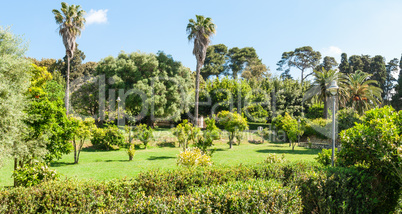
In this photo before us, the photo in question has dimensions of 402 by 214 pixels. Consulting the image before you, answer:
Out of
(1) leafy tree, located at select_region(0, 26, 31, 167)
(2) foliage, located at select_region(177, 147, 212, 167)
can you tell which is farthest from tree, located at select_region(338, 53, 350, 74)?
(1) leafy tree, located at select_region(0, 26, 31, 167)

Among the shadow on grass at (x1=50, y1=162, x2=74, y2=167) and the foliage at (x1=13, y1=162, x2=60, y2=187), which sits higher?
the foliage at (x1=13, y1=162, x2=60, y2=187)

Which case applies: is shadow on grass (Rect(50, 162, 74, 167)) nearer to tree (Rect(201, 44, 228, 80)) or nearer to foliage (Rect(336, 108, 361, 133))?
foliage (Rect(336, 108, 361, 133))

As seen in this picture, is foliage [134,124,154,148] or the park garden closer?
the park garden

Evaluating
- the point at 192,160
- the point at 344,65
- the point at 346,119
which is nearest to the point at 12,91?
the point at 192,160

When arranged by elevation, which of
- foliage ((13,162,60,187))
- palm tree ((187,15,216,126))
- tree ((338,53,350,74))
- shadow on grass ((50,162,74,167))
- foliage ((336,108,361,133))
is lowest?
shadow on grass ((50,162,74,167))

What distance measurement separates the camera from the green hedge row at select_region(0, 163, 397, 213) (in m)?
4.17

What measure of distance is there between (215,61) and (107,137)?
37.4m

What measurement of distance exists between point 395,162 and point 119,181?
5901 mm

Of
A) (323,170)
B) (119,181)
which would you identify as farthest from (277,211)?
(119,181)

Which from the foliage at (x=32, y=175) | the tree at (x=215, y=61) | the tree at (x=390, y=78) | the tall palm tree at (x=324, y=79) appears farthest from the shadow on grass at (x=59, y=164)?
the tree at (x=390, y=78)

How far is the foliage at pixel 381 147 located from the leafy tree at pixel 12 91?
10.5 m

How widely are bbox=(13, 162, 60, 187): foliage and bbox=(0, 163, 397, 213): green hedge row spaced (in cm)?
254

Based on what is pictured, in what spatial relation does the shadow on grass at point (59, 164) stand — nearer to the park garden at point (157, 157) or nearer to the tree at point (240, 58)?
the park garden at point (157, 157)

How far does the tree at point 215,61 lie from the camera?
2044 inches
